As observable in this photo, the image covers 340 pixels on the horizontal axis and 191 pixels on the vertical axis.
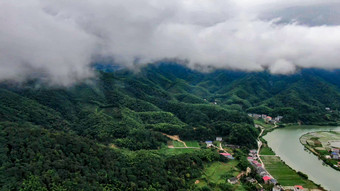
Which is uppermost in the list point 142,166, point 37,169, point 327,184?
point 37,169

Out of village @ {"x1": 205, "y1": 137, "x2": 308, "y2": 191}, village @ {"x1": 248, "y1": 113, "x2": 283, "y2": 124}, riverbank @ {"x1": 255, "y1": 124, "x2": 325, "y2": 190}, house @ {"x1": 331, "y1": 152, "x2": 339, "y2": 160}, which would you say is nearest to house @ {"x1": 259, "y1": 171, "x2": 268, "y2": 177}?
village @ {"x1": 205, "y1": 137, "x2": 308, "y2": 191}

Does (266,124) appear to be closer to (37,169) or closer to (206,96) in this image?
(206,96)

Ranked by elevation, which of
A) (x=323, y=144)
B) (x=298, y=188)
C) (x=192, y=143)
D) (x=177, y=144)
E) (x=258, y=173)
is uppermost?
(x=177, y=144)

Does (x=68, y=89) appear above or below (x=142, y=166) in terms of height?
above

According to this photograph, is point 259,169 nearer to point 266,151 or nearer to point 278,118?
point 266,151

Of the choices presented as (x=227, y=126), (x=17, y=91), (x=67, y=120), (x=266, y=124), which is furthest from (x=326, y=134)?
(x=17, y=91)

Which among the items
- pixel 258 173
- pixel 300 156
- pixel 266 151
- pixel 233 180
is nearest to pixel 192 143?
pixel 266 151
